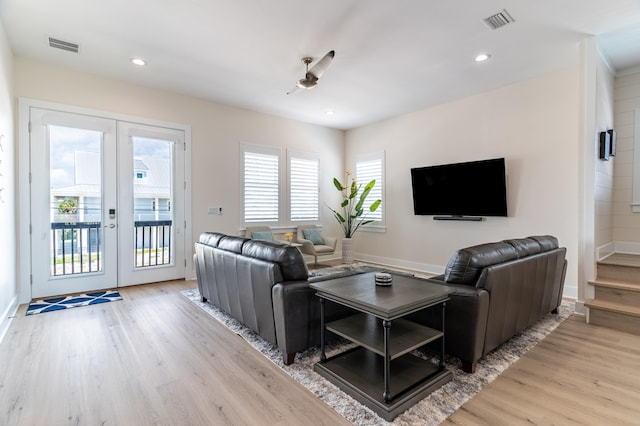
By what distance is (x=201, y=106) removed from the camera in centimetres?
539

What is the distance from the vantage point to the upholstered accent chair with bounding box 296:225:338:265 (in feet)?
19.9

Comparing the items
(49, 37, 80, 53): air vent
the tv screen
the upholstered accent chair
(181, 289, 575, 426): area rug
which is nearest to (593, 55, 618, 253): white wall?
the tv screen

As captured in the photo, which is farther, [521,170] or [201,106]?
[201,106]

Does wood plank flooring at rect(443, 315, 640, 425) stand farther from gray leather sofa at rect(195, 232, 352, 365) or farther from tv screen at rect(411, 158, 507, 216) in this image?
tv screen at rect(411, 158, 507, 216)

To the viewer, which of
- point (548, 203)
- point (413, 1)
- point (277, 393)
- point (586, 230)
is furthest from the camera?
point (548, 203)

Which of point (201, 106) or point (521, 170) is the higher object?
point (201, 106)

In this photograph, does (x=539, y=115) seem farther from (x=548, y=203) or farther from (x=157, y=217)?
(x=157, y=217)

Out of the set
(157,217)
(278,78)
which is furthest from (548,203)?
(157,217)

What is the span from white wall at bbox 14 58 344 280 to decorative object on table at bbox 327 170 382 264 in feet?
1.88

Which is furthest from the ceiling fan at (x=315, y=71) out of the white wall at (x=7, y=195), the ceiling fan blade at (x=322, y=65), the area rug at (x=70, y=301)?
the area rug at (x=70, y=301)

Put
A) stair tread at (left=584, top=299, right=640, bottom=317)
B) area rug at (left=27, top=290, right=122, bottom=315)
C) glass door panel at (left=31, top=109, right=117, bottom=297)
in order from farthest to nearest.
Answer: glass door panel at (left=31, top=109, right=117, bottom=297) < area rug at (left=27, top=290, right=122, bottom=315) < stair tread at (left=584, top=299, right=640, bottom=317)

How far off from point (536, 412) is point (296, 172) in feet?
18.3

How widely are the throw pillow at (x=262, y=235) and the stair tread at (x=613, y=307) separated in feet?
14.9

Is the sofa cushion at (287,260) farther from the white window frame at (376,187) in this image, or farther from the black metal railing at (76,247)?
the white window frame at (376,187)
